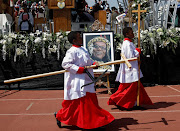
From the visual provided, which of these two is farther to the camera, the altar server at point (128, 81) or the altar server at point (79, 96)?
the altar server at point (128, 81)

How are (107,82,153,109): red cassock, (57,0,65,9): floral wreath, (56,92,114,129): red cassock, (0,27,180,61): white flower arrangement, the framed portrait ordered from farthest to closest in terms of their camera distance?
(57,0,65,9): floral wreath → (0,27,180,61): white flower arrangement → the framed portrait → (107,82,153,109): red cassock → (56,92,114,129): red cassock

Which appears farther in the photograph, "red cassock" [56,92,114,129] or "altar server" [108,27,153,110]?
"altar server" [108,27,153,110]

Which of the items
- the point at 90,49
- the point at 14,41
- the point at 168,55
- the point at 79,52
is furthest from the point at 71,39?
the point at 168,55

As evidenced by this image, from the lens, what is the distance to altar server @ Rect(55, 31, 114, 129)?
5320 mm

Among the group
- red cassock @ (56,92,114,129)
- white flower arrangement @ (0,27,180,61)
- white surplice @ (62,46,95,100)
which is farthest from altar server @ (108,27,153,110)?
white flower arrangement @ (0,27,180,61)

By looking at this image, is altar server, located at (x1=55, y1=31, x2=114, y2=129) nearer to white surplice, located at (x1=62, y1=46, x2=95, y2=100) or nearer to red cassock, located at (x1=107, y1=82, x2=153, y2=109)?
white surplice, located at (x1=62, y1=46, x2=95, y2=100)

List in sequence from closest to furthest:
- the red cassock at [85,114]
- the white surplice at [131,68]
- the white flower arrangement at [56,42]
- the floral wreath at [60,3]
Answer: the red cassock at [85,114], the white surplice at [131,68], the white flower arrangement at [56,42], the floral wreath at [60,3]

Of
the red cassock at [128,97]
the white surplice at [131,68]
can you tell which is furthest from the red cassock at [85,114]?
the white surplice at [131,68]

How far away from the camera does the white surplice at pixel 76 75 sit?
5.37 metres

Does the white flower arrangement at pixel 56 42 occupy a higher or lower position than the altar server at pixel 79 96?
higher

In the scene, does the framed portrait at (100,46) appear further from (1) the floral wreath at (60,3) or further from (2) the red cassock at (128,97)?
(1) the floral wreath at (60,3)

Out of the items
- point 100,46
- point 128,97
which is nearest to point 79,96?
point 128,97

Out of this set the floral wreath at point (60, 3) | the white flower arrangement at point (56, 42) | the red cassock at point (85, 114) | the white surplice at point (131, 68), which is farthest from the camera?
the floral wreath at point (60, 3)

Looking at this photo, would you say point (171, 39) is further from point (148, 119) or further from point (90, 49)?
point (148, 119)
